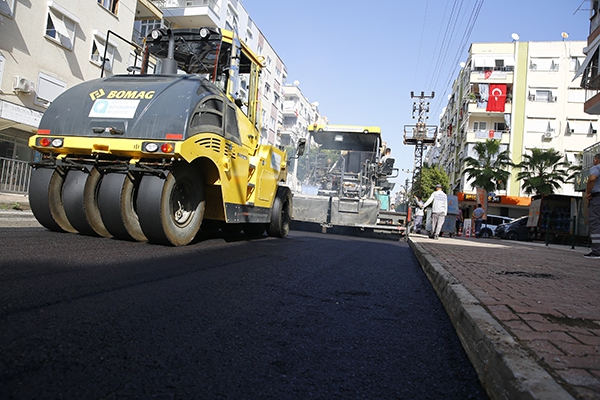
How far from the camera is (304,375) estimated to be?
1897 mm

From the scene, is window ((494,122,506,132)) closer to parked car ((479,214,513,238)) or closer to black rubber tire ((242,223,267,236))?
parked car ((479,214,513,238))

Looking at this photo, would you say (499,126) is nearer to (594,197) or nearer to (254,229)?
(594,197)

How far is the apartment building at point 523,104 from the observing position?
4306cm

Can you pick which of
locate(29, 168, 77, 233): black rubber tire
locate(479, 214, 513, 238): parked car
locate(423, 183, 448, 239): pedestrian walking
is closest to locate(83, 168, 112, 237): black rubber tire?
locate(29, 168, 77, 233): black rubber tire

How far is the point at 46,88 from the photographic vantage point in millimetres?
18156

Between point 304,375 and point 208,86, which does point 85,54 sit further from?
point 304,375

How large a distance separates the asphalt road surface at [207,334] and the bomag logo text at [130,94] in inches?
73.4

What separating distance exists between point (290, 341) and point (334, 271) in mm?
2594

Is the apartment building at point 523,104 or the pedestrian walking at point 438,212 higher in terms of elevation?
the apartment building at point 523,104

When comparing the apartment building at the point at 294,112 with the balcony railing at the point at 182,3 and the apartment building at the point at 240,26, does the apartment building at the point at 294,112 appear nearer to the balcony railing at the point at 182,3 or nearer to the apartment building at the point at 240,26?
the apartment building at the point at 240,26

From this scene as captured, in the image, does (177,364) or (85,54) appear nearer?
(177,364)

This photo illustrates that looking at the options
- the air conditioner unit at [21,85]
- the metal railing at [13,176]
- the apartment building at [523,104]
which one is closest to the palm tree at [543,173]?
the apartment building at [523,104]

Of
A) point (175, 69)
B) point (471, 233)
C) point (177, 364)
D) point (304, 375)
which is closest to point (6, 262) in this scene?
point (177, 364)

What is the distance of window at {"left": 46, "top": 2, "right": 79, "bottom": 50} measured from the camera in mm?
18297
